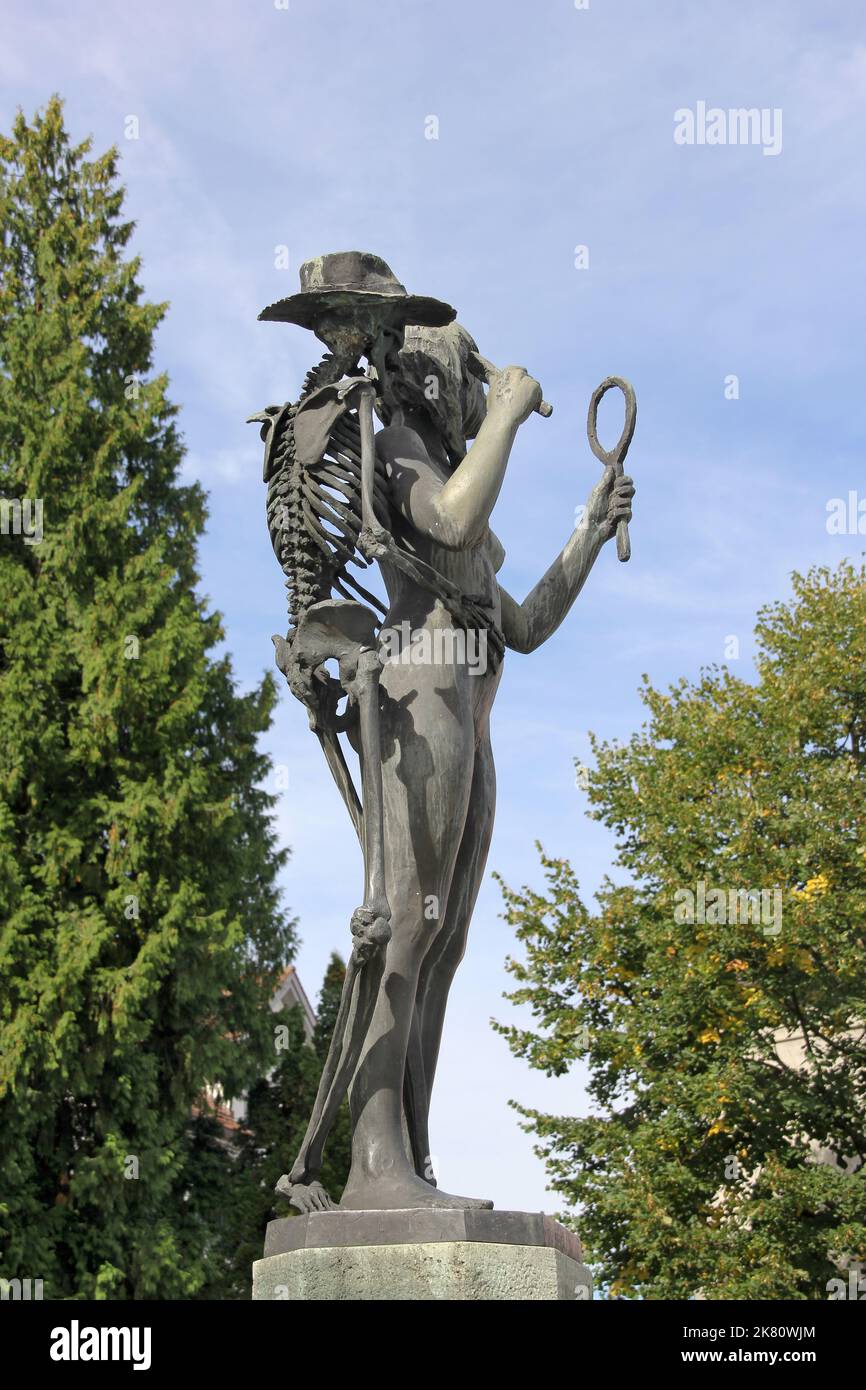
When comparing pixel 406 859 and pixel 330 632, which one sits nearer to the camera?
pixel 406 859

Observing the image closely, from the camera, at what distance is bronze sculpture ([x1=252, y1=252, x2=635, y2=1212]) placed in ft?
15.6

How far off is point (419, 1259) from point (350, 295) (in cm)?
315

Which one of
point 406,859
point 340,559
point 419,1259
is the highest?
point 340,559

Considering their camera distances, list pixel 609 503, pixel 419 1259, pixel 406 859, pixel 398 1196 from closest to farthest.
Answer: pixel 419 1259 < pixel 398 1196 < pixel 406 859 < pixel 609 503

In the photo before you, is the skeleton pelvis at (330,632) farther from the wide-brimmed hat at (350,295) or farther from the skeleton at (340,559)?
the wide-brimmed hat at (350,295)

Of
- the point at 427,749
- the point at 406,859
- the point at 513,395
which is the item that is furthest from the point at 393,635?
the point at 513,395

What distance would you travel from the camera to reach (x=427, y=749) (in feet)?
16.3

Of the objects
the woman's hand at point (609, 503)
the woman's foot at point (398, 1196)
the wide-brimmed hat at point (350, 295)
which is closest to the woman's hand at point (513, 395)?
the wide-brimmed hat at point (350, 295)

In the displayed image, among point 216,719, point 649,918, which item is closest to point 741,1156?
point 649,918

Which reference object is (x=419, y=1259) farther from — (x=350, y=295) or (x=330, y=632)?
(x=350, y=295)

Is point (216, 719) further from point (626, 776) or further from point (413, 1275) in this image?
point (413, 1275)

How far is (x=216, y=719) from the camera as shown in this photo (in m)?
22.9

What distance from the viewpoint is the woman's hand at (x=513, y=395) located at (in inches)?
207
